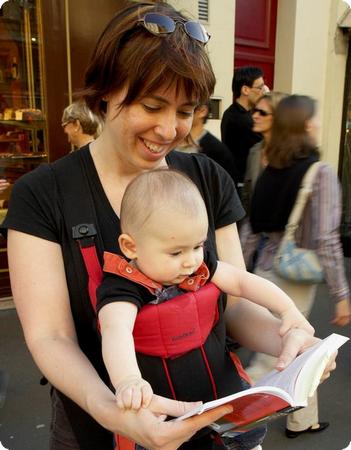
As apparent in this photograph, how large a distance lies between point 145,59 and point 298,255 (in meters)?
1.59

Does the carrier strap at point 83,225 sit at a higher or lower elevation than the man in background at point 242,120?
lower

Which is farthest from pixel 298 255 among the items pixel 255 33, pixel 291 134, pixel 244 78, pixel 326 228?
pixel 255 33

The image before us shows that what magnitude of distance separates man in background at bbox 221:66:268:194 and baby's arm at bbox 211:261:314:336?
2.72 m

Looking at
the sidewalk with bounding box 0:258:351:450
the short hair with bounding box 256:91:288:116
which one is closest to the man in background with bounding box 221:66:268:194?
the short hair with bounding box 256:91:288:116

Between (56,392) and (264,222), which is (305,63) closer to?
(264,222)

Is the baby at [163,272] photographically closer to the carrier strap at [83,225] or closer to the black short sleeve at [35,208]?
the carrier strap at [83,225]

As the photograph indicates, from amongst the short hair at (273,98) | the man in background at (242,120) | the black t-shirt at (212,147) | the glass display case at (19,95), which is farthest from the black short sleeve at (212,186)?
the glass display case at (19,95)

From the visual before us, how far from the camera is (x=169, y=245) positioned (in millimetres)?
1186

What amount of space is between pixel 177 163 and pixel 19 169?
3841 mm

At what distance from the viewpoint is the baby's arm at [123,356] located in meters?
0.98

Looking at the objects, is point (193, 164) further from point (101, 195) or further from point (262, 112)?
point (262, 112)

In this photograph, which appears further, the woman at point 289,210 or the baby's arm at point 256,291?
the woman at point 289,210

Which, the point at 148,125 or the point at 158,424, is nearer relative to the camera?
the point at 158,424

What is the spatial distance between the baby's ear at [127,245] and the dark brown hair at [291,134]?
1691 mm
